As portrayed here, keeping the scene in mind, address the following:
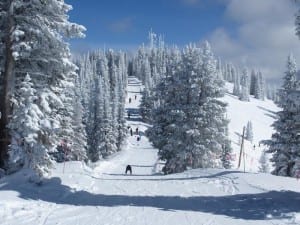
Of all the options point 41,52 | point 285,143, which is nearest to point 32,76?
point 41,52

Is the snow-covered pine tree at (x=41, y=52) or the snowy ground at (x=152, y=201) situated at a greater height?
the snow-covered pine tree at (x=41, y=52)

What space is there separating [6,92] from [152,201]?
23.3ft

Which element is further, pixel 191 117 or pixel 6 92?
pixel 191 117

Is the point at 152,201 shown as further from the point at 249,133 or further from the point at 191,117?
the point at 249,133

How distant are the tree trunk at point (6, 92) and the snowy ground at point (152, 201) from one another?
5.62 ft

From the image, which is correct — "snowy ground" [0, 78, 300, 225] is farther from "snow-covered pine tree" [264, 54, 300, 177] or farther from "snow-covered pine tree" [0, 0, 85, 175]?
"snow-covered pine tree" [264, 54, 300, 177]

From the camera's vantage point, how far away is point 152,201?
52.0ft

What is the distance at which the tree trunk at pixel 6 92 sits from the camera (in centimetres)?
1767

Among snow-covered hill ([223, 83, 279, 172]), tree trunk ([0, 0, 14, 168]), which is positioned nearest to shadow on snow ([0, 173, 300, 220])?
tree trunk ([0, 0, 14, 168])

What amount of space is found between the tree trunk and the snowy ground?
1714 mm

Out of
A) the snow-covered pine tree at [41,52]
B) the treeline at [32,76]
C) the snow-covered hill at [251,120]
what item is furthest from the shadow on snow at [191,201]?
the snow-covered hill at [251,120]

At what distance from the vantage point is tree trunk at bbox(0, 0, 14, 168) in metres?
17.7

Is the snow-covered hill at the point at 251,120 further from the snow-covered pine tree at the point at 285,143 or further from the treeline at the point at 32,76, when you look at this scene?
the treeline at the point at 32,76

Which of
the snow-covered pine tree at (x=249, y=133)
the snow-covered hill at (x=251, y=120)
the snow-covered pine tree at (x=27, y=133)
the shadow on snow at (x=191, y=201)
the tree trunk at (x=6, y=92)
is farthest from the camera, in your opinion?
the snow-covered pine tree at (x=249, y=133)
